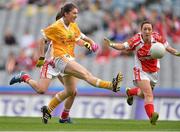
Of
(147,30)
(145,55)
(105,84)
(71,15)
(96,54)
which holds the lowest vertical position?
(105,84)

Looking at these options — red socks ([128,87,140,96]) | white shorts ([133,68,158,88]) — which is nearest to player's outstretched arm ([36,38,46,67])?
white shorts ([133,68,158,88])

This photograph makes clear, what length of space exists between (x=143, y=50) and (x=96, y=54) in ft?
31.8

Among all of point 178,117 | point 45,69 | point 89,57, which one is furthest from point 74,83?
point 89,57

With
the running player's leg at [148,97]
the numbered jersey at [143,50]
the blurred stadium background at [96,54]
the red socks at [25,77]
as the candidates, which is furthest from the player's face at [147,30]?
the blurred stadium background at [96,54]

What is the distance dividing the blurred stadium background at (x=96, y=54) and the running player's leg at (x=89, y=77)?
5.66 metres

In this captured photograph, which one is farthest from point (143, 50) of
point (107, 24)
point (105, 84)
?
point (107, 24)

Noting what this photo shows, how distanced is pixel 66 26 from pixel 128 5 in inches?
460

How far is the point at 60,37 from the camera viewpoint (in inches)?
659

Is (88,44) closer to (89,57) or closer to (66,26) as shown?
(66,26)

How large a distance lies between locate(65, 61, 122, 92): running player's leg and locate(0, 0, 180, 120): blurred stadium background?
18.6 feet

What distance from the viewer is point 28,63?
26922mm

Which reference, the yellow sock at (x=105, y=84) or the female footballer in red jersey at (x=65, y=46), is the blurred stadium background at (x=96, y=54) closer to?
the female footballer in red jersey at (x=65, y=46)

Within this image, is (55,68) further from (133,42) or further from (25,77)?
(133,42)

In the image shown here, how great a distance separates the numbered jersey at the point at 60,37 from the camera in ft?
54.9
